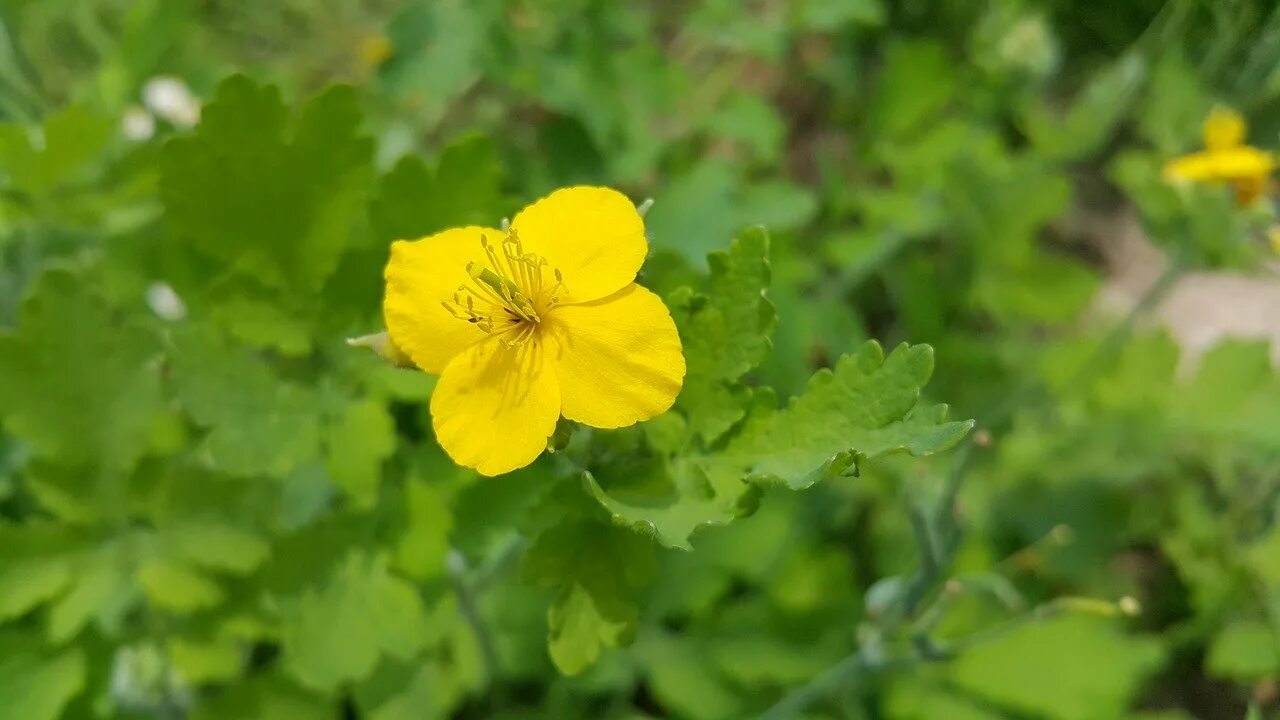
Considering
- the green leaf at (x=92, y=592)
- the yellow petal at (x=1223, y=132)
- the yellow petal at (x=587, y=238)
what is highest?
the yellow petal at (x=587, y=238)

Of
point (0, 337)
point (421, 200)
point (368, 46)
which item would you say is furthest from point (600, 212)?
point (368, 46)

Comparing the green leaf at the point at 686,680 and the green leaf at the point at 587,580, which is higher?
the green leaf at the point at 587,580

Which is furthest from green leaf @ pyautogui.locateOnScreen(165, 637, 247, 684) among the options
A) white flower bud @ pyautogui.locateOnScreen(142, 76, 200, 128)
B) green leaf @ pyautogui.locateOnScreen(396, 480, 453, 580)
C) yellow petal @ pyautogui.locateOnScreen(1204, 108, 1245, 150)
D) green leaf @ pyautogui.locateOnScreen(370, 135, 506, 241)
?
yellow petal @ pyautogui.locateOnScreen(1204, 108, 1245, 150)

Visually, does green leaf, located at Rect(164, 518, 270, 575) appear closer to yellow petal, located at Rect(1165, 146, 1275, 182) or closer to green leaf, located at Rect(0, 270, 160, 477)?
green leaf, located at Rect(0, 270, 160, 477)

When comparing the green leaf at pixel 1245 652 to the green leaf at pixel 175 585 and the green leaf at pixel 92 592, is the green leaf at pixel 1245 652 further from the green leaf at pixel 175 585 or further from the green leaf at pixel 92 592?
the green leaf at pixel 92 592

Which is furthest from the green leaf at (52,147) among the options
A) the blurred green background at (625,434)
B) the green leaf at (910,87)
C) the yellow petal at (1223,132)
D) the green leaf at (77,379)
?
the yellow petal at (1223,132)

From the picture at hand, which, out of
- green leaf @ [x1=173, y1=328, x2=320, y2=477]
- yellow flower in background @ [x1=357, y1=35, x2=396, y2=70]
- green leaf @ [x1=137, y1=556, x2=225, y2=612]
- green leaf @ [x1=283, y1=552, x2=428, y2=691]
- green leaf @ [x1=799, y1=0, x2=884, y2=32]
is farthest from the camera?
yellow flower in background @ [x1=357, y1=35, x2=396, y2=70]

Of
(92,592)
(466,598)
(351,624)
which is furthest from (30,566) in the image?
(466,598)
